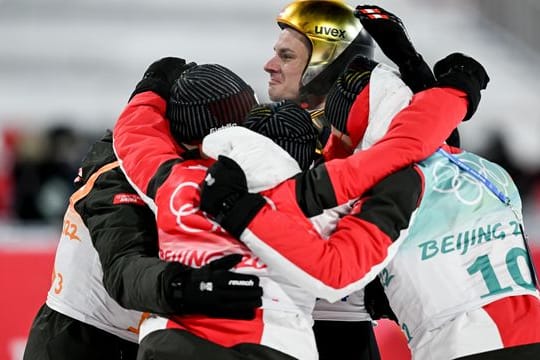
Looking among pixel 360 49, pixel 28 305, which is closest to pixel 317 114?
pixel 360 49

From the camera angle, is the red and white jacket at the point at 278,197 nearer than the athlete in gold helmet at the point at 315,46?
Yes

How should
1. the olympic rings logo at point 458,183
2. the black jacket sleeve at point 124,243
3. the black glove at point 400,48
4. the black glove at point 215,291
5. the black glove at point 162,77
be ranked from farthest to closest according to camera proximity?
the black glove at point 162,77
the black glove at point 400,48
the olympic rings logo at point 458,183
the black jacket sleeve at point 124,243
the black glove at point 215,291

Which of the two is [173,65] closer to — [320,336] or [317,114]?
[317,114]

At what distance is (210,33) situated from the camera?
12711 mm

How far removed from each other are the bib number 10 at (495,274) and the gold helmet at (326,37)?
1.11 meters

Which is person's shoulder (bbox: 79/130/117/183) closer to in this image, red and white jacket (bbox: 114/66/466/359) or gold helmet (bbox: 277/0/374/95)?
red and white jacket (bbox: 114/66/466/359)

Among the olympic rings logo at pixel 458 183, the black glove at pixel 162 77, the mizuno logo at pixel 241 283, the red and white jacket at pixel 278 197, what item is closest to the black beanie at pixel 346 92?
the red and white jacket at pixel 278 197

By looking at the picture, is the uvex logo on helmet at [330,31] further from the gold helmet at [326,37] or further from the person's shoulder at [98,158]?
the person's shoulder at [98,158]

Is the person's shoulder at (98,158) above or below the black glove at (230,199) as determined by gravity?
below

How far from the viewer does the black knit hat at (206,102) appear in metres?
3.23

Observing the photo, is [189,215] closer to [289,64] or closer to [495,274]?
[495,274]

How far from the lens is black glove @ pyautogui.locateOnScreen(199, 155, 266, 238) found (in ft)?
9.48

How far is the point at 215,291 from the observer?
2895 mm

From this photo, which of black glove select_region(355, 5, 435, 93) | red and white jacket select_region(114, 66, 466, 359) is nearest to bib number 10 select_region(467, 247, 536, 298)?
red and white jacket select_region(114, 66, 466, 359)
